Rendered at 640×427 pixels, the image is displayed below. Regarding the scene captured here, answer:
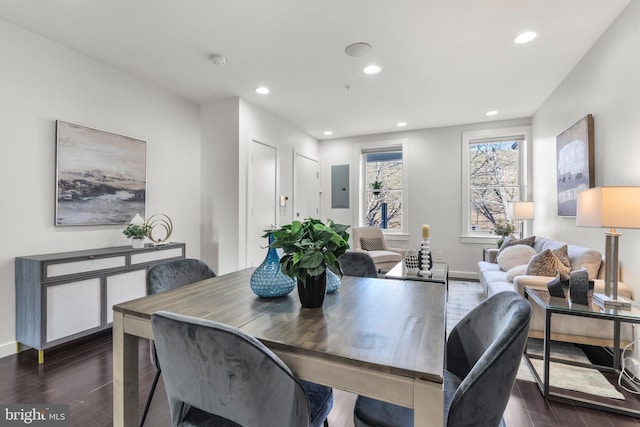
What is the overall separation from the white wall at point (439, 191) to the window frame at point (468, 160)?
0.07m

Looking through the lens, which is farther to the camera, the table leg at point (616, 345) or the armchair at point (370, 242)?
A: the armchair at point (370, 242)

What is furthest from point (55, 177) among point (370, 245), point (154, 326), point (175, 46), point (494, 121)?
point (494, 121)

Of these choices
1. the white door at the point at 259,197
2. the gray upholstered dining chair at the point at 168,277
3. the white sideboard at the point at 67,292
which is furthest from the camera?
the white door at the point at 259,197

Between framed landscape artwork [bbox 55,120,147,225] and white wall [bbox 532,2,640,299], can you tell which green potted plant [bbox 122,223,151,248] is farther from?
white wall [bbox 532,2,640,299]

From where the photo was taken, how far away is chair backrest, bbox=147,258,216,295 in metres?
1.63

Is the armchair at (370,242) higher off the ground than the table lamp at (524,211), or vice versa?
the table lamp at (524,211)

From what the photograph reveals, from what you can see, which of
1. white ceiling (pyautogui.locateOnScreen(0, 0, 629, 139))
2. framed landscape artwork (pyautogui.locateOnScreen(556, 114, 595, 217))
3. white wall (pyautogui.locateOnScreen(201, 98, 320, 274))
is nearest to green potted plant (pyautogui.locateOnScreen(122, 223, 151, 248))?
white wall (pyautogui.locateOnScreen(201, 98, 320, 274))

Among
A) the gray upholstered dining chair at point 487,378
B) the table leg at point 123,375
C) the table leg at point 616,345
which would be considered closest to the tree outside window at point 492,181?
the table leg at point 616,345

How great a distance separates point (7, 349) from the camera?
2.41 metres

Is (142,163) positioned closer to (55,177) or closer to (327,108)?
(55,177)

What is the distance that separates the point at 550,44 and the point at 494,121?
95.2 inches

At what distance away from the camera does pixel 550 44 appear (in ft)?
8.94

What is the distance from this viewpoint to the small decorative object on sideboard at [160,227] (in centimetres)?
352

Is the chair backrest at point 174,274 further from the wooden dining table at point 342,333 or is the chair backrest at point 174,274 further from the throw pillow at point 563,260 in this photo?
the throw pillow at point 563,260
